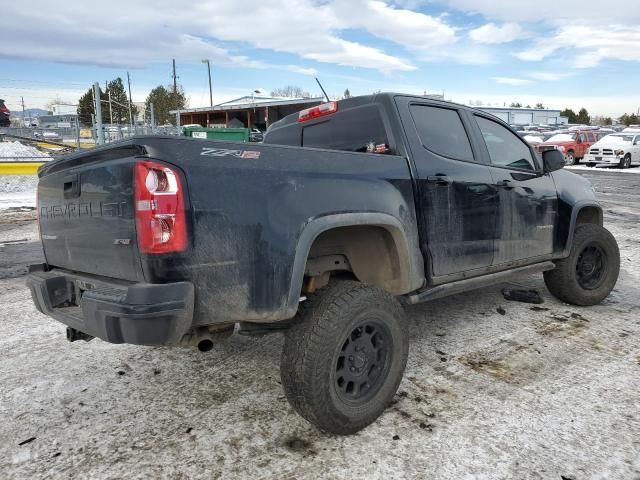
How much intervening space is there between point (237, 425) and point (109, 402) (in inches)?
33.7

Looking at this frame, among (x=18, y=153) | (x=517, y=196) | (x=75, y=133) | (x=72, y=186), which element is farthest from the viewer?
(x=75, y=133)

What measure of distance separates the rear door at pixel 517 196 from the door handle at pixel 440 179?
1.84ft

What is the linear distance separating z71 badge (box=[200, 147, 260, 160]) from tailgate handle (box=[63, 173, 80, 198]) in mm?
841

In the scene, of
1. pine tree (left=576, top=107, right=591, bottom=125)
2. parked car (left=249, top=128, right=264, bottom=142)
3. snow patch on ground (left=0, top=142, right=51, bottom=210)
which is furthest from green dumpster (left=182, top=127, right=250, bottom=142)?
pine tree (left=576, top=107, right=591, bottom=125)

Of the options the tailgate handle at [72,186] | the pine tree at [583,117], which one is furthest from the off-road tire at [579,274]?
the pine tree at [583,117]

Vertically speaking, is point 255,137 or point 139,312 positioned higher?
point 255,137

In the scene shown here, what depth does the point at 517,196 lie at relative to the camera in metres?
3.96

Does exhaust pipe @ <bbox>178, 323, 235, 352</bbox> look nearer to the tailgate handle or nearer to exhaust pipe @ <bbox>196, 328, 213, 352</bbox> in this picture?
exhaust pipe @ <bbox>196, 328, 213, 352</bbox>

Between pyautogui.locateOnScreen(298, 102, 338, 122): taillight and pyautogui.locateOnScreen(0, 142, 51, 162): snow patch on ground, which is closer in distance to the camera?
pyautogui.locateOnScreen(298, 102, 338, 122): taillight

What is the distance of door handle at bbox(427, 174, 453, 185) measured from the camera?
331cm

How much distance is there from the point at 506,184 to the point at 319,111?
1.54 meters

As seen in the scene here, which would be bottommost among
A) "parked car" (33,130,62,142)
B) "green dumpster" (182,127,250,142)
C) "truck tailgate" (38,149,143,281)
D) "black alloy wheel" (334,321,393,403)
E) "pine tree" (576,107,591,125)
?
"black alloy wheel" (334,321,393,403)

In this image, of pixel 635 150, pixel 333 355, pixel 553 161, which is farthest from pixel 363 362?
pixel 635 150

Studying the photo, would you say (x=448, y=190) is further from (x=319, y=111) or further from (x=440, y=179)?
(x=319, y=111)
